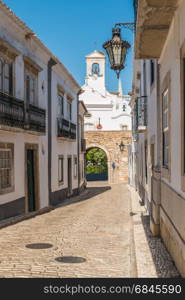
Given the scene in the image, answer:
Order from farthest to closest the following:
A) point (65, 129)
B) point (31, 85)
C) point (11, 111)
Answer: point (65, 129), point (31, 85), point (11, 111)

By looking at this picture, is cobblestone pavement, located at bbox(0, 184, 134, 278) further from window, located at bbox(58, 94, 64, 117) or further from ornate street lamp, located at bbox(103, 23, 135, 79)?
window, located at bbox(58, 94, 64, 117)

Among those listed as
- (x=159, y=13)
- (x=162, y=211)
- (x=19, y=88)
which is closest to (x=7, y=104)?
(x=19, y=88)

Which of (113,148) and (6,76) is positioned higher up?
(6,76)

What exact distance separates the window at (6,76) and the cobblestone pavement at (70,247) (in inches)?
156

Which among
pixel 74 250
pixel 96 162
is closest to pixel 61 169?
pixel 74 250

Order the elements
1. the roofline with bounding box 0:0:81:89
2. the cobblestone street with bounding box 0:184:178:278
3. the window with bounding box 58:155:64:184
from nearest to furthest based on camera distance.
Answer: the cobblestone street with bounding box 0:184:178:278 → the roofline with bounding box 0:0:81:89 → the window with bounding box 58:155:64:184

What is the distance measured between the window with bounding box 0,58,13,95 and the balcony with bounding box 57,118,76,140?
249 inches

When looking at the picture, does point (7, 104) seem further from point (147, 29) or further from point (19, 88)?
point (147, 29)

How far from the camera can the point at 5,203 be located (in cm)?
1248

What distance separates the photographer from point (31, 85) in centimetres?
1540

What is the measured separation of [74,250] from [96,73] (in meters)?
51.8

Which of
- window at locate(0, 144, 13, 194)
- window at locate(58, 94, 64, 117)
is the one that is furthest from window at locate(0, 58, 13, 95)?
window at locate(58, 94, 64, 117)

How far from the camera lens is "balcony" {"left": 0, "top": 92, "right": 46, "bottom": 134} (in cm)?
1201

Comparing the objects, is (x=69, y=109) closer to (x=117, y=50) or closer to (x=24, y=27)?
(x=24, y=27)
